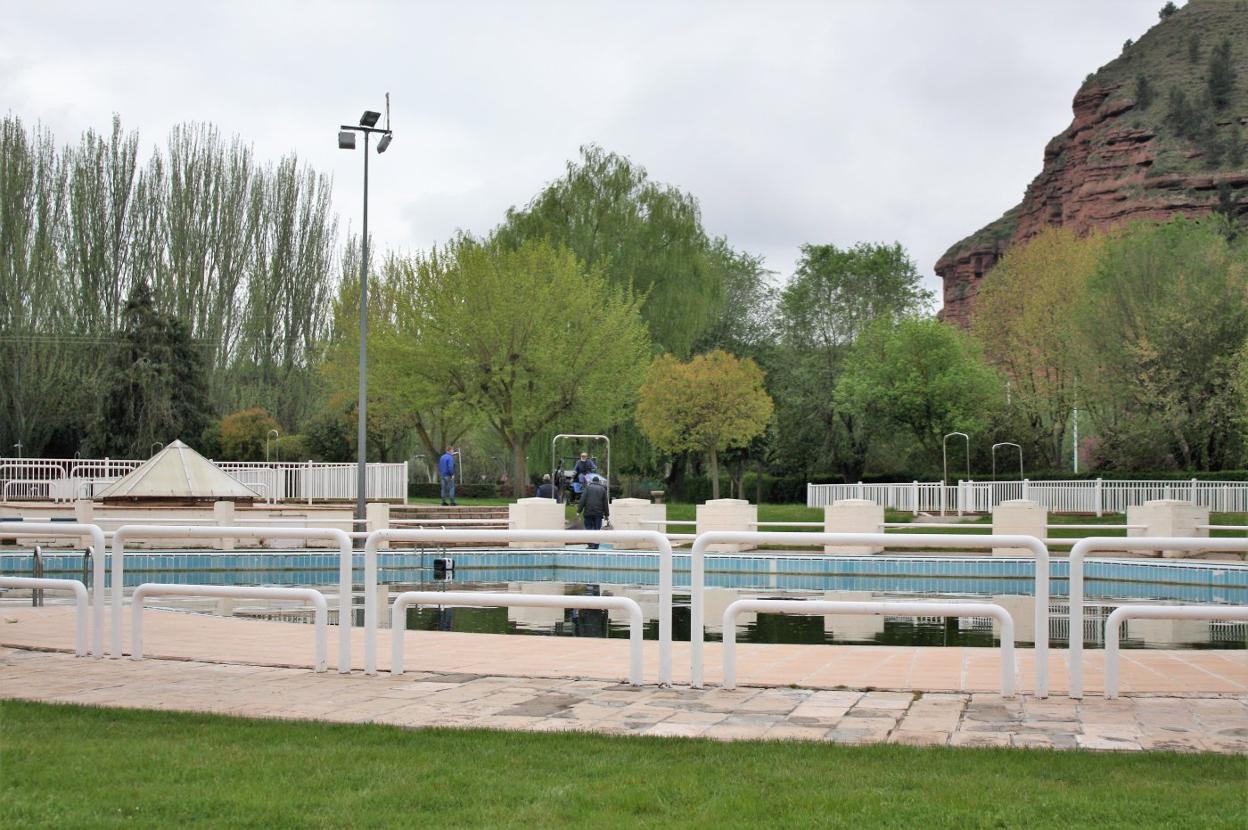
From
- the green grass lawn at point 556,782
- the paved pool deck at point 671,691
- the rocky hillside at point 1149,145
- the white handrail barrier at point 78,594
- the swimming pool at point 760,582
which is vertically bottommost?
the swimming pool at point 760,582

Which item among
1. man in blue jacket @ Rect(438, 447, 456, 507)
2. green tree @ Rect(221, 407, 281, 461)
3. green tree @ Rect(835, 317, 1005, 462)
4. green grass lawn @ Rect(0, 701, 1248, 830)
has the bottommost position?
green grass lawn @ Rect(0, 701, 1248, 830)

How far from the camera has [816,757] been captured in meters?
5.82

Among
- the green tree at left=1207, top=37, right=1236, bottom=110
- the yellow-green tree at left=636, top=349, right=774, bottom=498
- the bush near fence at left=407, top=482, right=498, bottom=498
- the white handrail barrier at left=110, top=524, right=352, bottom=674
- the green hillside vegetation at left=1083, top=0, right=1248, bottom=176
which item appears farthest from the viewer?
the green tree at left=1207, top=37, right=1236, bottom=110

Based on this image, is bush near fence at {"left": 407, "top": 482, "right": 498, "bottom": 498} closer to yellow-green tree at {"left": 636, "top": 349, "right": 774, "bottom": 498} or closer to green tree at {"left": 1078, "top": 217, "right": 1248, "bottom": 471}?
yellow-green tree at {"left": 636, "top": 349, "right": 774, "bottom": 498}

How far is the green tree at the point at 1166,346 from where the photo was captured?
40844 mm

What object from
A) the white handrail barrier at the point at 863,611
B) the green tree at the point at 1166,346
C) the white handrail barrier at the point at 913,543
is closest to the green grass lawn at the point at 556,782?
the white handrail barrier at the point at 863,611

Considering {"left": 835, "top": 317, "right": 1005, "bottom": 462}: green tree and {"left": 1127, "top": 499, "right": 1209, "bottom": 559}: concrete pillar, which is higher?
{"left": 835, "top": 317, "right": 1005, "bottom": 462}: green tree

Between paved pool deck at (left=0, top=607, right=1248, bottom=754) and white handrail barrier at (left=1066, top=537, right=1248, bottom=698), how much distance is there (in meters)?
0.21

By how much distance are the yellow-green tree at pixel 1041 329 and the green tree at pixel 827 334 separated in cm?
531

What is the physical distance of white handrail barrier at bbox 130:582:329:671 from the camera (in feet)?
27.1

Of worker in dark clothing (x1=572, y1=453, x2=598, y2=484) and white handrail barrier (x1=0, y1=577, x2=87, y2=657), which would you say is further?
worker in dark clothing (x1=572, y1=453, x2=598, y2=484)

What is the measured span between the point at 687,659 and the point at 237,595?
321 centimetres

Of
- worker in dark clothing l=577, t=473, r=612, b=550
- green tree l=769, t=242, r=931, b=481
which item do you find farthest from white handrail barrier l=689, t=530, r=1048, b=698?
green tree l=769, t=242, r=931, b=481

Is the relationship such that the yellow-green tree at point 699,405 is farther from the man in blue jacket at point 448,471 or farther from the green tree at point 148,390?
the green tree at point 148,390
